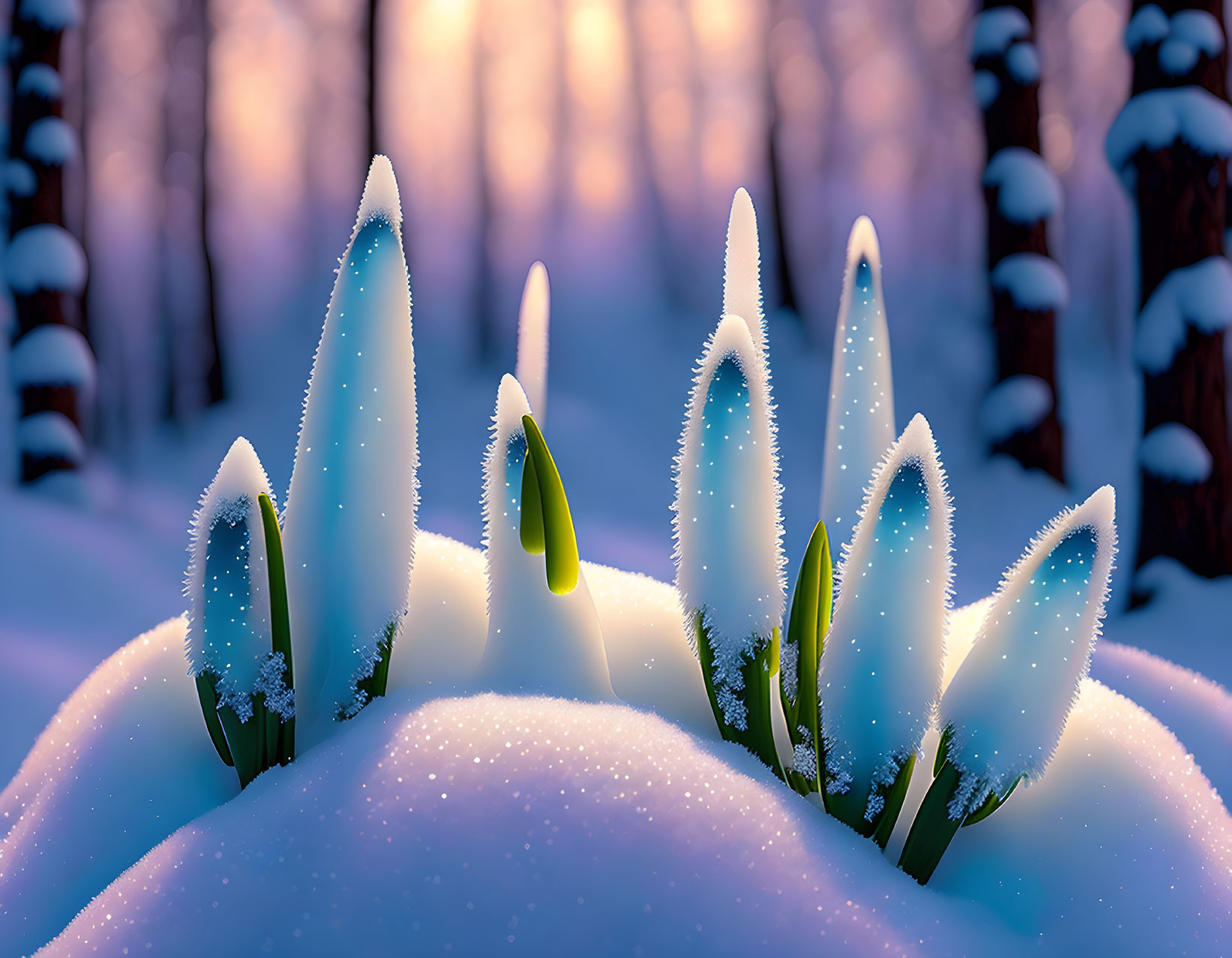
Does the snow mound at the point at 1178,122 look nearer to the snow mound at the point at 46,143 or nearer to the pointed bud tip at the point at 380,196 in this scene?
the pointed bud tip at the point at 380,196

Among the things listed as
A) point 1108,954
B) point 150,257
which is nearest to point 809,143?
point 150,257

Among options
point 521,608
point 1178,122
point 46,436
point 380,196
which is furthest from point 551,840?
point 46,436

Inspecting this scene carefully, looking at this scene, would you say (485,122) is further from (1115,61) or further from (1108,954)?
(1108,954)

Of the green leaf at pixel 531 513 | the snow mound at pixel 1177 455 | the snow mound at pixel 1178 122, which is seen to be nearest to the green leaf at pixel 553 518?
the green leaf at pixel 531 513

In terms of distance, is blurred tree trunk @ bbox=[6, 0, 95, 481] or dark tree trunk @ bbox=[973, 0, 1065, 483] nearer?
blurred tree trunk @ bbox=[6, 0, 95, 481]

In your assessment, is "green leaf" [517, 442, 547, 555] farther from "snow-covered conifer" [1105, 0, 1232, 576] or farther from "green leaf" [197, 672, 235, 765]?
"snow-covered conifer" [1105, 0, 1232, 576]

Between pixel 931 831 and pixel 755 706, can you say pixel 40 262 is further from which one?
pixel 931 831

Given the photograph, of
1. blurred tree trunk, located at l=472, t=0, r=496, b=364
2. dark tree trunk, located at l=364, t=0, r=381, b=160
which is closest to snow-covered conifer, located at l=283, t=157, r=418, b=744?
blurred tree trunk, located at l=472, t=0, r=496, b=364
